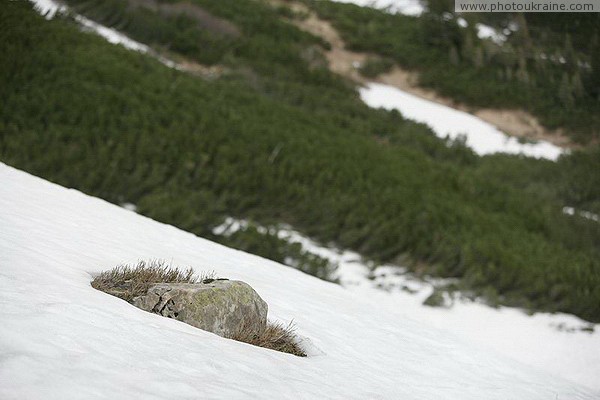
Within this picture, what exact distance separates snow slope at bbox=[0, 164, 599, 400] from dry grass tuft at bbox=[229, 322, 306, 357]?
0.38 ft

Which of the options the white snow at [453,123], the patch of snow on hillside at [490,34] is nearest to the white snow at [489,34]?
the patch of snow on hillside at [490,34]

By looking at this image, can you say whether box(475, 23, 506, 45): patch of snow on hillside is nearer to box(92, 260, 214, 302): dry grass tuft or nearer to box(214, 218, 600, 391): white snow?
box(214, 218, 600, 391): white snow

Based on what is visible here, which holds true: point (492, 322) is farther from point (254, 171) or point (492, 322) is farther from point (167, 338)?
point (167, 338)

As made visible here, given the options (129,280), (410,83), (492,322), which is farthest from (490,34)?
(129,280)

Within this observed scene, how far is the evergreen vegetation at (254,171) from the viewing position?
8.65 m

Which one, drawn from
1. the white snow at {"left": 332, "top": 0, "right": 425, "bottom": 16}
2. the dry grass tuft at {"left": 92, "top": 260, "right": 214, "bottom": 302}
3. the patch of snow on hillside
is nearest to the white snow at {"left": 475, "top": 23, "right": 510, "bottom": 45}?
the patch of snow on hillside

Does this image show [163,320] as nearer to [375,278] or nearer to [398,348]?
[398,348]

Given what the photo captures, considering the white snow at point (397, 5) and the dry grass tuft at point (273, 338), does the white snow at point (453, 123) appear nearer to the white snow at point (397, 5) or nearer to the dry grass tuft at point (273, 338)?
the white snow at point (397, 5)

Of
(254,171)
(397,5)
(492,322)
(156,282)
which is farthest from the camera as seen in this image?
(397,5)

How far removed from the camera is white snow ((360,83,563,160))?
61.2ft

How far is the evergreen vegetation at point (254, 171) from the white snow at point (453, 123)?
16.1ft

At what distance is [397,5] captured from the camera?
33.2 metres

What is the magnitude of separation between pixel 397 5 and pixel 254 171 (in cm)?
2605

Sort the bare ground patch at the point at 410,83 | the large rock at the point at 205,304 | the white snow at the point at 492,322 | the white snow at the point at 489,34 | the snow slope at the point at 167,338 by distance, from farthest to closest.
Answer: the white snow at the point at 489,34, the bare ground patch at the point at 410,83, the white snow at the point at 492,322, the large rock at the point at 205,304, the snow slope at the point at 167,338
